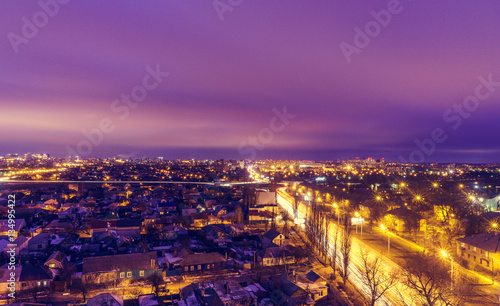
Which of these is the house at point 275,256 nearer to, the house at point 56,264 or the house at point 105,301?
the house at point 105,301

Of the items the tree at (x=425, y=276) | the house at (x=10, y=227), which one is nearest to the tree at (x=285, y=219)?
the tree at (x=425, y=276)

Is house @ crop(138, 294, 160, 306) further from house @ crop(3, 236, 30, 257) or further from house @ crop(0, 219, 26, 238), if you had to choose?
house @ crop(0, 219, 26, 238)

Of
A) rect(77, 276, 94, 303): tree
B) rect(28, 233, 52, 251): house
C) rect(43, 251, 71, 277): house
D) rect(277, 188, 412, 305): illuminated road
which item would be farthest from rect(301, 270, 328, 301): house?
rect(28, 233, 52, 251): house

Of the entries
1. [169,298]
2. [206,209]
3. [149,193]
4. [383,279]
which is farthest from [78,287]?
[149,193]

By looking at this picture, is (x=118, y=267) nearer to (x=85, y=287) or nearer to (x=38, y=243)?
(x=85, y=287)

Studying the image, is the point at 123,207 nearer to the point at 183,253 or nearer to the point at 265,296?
the point at 183,253

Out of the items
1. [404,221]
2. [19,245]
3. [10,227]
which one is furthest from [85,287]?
[404,221]

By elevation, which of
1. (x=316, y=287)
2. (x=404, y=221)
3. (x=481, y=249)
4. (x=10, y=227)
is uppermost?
(x=481, y=249)
